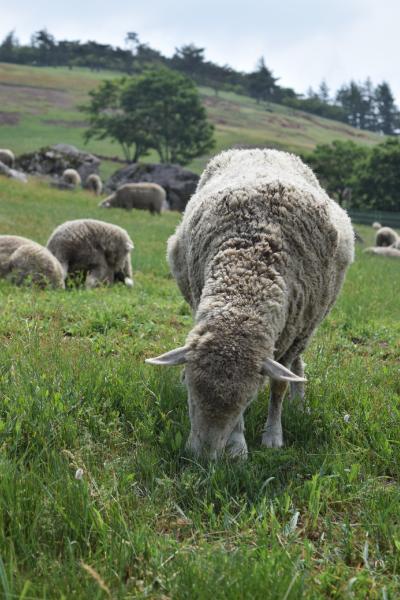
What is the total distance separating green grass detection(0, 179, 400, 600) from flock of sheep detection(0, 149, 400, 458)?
28 cm

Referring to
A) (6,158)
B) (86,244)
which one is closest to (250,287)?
(86,244)

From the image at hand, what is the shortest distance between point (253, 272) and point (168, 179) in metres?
30.1

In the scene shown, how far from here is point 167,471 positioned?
275 cm

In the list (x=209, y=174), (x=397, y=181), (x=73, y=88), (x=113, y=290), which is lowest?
(x=113, y=290)

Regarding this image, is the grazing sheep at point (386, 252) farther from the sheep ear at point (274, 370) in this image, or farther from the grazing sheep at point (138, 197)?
the sheep ear at point (274, 370)

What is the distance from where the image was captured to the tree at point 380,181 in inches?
1548

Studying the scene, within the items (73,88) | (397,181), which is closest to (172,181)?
(397,181)

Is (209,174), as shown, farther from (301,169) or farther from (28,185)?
(28,185)

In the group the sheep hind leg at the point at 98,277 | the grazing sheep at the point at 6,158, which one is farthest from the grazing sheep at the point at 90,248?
the grazing sheep at the point at 6,158

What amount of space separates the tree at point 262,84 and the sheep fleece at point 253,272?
117 metres

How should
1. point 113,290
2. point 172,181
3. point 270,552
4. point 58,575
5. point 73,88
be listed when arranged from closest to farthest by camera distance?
point 58,575 → point 270,552 → point 113,290 → point 172,181 → point 73,88

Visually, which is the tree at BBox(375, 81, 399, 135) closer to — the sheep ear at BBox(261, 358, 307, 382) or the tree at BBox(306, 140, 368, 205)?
the tree at BBox(306, 140, 368, 205)

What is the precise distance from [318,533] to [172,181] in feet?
102

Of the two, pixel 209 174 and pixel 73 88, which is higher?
Result: pixel 73 88
